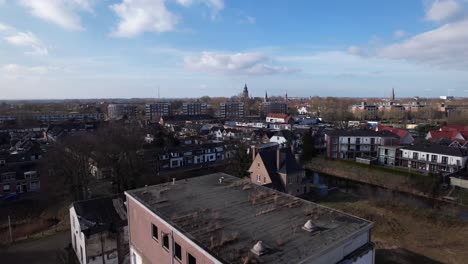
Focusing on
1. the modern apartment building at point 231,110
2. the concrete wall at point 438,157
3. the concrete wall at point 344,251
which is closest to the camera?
the concrete wall at point 344,251

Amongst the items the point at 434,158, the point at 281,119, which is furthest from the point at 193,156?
the point at 281,119

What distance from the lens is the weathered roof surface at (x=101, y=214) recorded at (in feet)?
49.7

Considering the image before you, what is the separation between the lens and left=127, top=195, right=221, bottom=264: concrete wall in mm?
8654

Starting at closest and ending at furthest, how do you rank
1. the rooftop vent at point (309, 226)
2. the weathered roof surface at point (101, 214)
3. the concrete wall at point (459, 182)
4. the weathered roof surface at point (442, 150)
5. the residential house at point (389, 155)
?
the rooftop vent at point (309, 226)
the weathered roof surface at point (101, 214)
the concrete wall at point (459, 182)
the weathered roof surface at point (442, 150)
the residential house at point (389, 155)

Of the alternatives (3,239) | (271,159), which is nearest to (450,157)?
(271,159)

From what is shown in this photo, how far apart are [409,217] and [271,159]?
42.5ft

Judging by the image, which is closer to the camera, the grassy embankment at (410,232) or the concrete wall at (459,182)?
the grassy embankment at (410,232)

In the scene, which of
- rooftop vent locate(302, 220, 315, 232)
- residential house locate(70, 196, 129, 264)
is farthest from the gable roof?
rooftop vent locate(302, 220, 315, 232)

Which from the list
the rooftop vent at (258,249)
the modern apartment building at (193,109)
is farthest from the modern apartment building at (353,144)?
the modern apartment building at (193,109)

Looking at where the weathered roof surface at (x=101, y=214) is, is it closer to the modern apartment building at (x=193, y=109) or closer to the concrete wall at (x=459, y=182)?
the concrete wall at (x=459, y=182)

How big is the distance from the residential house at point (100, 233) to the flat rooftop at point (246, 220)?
3.53 meters

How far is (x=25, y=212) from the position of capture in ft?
83.4

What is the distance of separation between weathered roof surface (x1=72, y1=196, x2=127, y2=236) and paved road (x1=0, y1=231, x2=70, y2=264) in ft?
12.0

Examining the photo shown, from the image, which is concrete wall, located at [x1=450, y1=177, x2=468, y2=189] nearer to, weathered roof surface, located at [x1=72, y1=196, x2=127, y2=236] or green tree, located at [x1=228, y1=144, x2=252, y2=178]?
green tree, located at [x1=228, y1=144, x2=252, y2=178]
